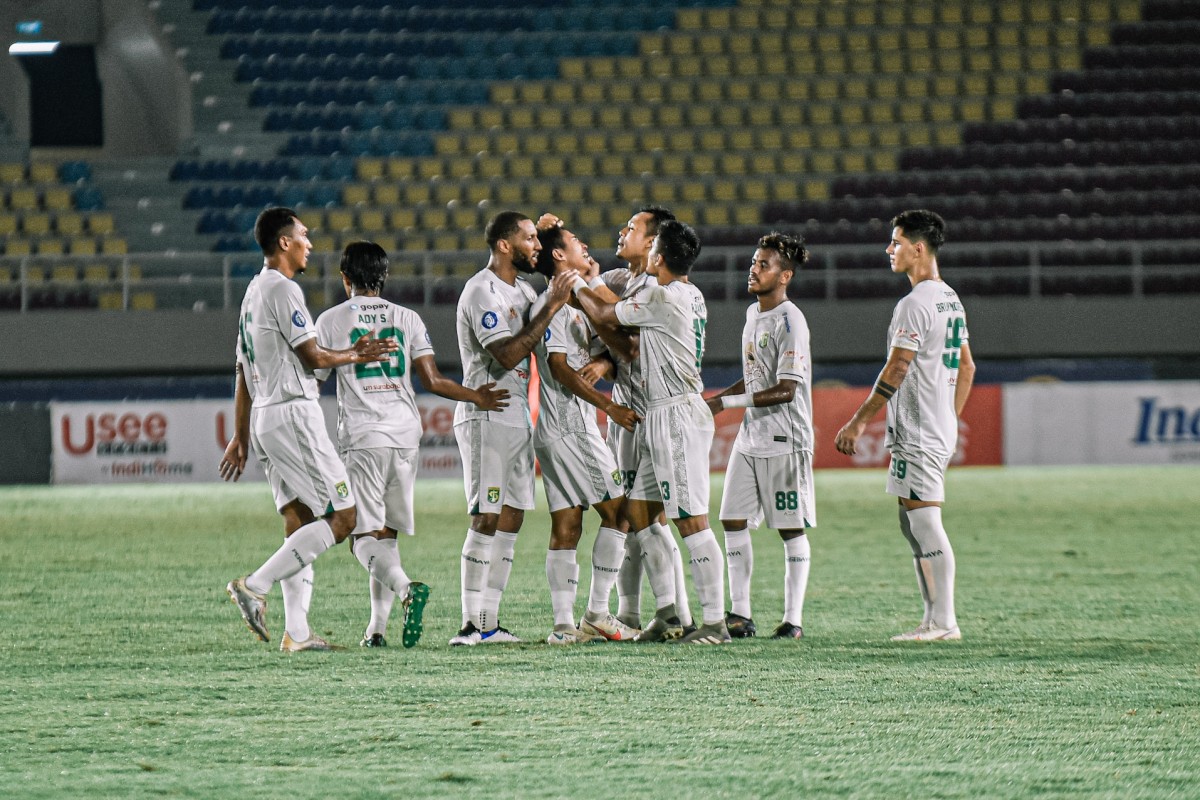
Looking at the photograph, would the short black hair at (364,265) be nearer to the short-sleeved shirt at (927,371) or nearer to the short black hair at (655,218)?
the short black hair at (655,218)

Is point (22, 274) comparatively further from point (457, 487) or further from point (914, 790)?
point (914, 790)

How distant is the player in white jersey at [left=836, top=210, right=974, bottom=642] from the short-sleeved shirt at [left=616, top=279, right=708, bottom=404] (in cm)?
82

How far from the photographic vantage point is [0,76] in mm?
26891

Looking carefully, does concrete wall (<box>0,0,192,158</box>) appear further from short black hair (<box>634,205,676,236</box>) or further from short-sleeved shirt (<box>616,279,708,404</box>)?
short-sleeved shirt (<box>616,279,708,404</box>)

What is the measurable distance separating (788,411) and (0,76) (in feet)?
77.1

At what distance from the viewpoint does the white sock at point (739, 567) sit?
7.20 m

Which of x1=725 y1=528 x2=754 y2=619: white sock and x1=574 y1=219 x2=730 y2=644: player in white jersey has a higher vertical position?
x1=574 y1=219 x2=730 y2=644: player in white jersey

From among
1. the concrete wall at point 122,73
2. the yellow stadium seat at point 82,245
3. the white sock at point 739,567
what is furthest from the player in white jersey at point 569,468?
the concrete wall at point 122,73

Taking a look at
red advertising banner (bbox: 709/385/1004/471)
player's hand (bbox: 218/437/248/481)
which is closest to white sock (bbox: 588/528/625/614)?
player's hand (bbox: 218/437/248/481)

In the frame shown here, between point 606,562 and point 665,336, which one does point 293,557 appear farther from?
point 665,336

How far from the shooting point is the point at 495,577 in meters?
6.84

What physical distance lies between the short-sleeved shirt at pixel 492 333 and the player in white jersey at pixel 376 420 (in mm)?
147

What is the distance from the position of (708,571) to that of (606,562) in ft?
1.58

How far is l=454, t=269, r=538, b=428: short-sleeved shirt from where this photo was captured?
22.0ft
